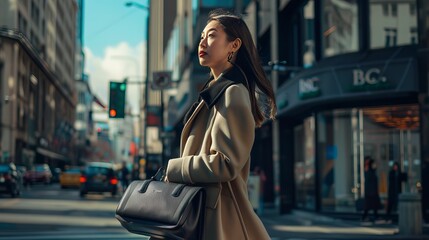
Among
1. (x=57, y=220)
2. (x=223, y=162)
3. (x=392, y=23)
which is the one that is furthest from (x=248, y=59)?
(x=392, y=23)

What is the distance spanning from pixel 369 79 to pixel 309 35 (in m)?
4.26

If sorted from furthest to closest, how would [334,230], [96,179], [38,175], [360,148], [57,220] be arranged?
[38,175], [96,179], [360,148], [57,220], [334,230]

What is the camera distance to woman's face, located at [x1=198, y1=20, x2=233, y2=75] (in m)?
2.92

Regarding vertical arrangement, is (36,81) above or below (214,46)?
above

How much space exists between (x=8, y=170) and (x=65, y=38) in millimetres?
83027

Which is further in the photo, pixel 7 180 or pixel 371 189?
pixel 7 180

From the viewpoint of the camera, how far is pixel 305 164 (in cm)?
2295

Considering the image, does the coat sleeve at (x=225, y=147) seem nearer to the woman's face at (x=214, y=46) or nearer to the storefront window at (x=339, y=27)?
the woman's face at (x=214, y=46)

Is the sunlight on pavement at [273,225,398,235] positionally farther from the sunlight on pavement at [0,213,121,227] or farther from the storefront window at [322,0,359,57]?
the storefront window at [322,0,359,57]

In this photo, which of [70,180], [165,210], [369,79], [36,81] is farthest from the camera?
[36,81]

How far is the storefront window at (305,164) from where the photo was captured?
72.0ft

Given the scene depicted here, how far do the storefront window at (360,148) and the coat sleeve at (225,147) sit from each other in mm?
16813

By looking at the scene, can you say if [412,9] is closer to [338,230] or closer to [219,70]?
[338,230]

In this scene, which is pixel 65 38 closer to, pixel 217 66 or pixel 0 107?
pixel 0 107
